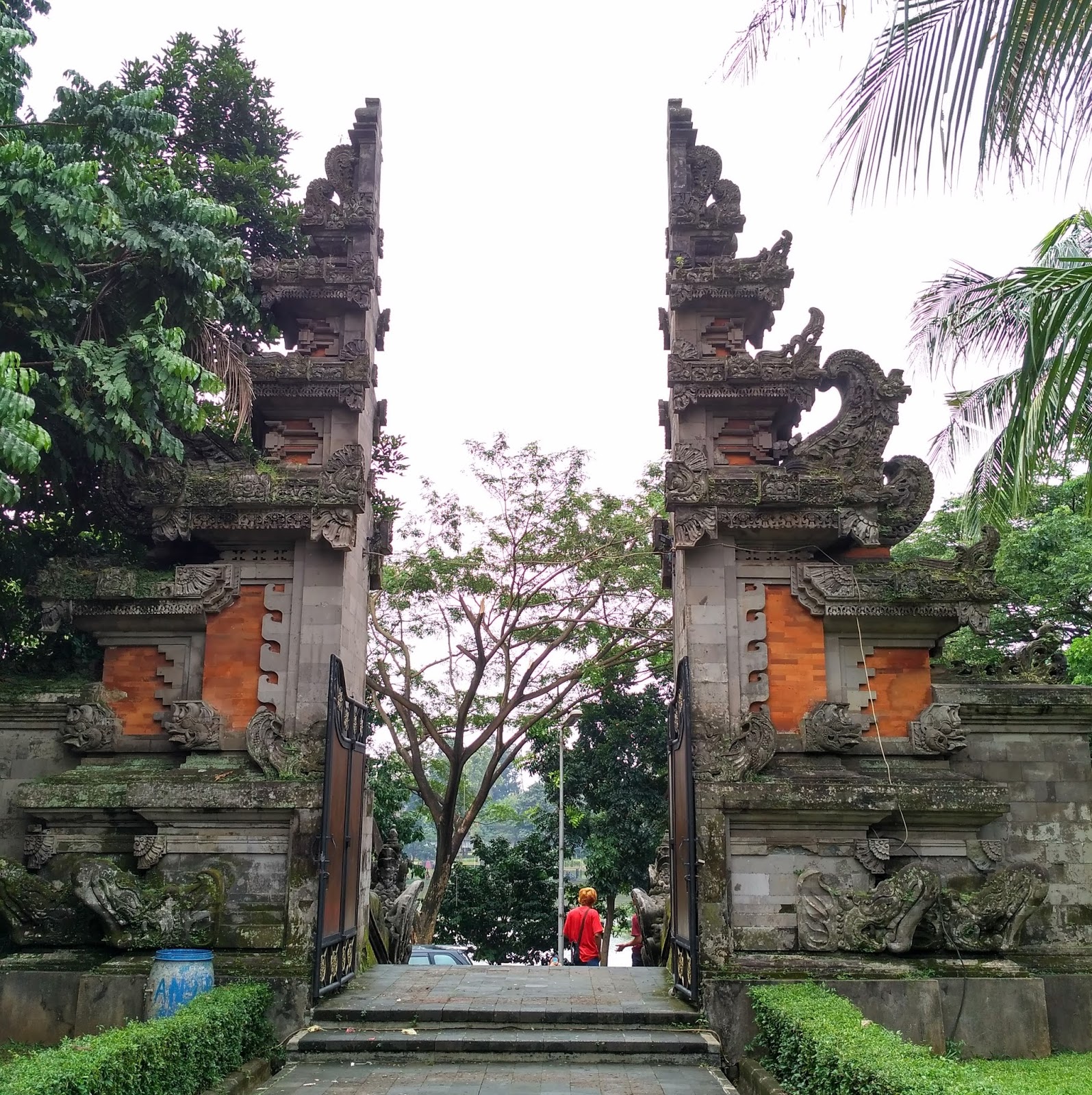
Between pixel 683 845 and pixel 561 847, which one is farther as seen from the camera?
pixel 561 847

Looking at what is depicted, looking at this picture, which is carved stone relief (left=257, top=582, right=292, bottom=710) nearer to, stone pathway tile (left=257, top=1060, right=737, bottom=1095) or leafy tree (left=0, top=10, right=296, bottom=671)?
leafy tree (left=0, top=10, right=296, bottom=671)

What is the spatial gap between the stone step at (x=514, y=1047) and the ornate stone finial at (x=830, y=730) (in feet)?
9.39

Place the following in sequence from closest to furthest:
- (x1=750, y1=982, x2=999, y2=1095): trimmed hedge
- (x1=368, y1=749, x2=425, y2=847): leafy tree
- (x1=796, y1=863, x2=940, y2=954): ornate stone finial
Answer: (x1=750, y1=982, x2=999, y2=1095): trimmed hedge → (x1=796, y1=863, x2=940, y2=954): ornate stone finial → (x1=368, y1=749, x2=425, y2=847): leafy tree

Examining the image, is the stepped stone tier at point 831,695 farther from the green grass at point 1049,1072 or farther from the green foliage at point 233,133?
the green foliage at point 233,133

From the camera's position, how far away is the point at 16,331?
980 cm

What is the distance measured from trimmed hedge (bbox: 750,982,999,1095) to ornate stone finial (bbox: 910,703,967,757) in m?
2.70

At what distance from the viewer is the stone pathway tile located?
767cm

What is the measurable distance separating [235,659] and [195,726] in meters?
0.76

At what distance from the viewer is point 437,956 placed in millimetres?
17578

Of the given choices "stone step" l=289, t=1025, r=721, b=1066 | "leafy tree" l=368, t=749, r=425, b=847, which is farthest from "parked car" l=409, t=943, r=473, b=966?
"stone step" l=289, t=1025, r=721, b=1066

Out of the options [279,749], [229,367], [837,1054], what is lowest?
[837,1054]

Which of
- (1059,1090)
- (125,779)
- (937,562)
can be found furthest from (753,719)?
(125,779)

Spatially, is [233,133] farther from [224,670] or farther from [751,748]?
[751,748]

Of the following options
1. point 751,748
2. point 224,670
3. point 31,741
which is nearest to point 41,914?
point 31,741
